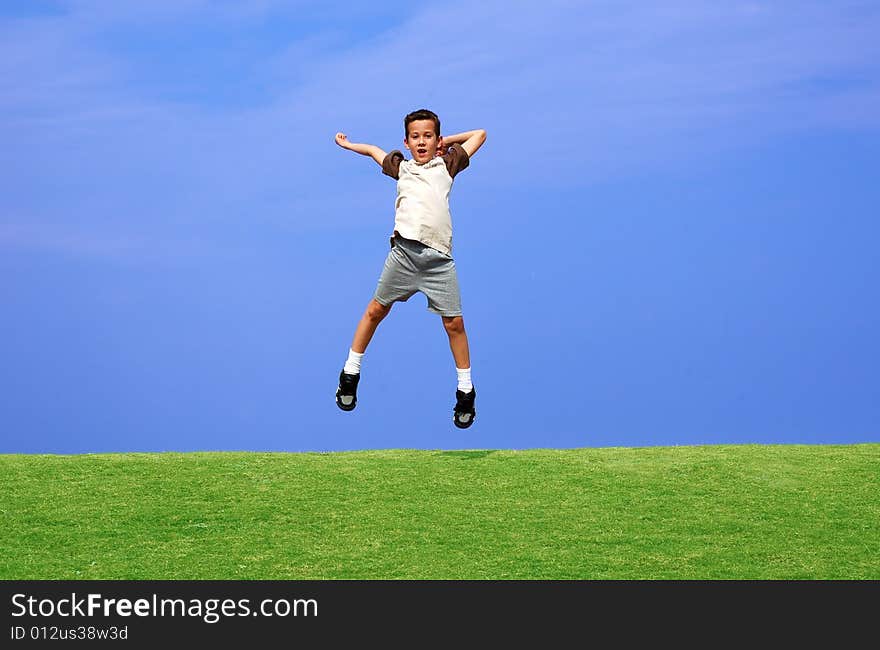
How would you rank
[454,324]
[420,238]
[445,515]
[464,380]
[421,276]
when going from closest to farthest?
[420,238]
[421,276]
[454,324]
[464,380]
[445,515]

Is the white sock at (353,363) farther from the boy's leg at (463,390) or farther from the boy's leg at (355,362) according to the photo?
the boy's leg at (463,390)

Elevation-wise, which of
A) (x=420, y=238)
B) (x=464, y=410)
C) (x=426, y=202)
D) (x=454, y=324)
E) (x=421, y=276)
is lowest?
(x=464, y=410)

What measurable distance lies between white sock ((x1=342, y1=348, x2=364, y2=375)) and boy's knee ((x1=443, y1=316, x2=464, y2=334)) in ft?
1.85

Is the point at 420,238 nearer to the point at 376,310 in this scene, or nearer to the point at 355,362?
the point at 376,310

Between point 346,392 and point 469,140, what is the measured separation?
1743 millimetres

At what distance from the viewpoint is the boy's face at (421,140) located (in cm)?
683

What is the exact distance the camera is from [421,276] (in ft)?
22.5

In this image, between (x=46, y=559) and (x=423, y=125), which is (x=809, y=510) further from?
(x=46, y=559)

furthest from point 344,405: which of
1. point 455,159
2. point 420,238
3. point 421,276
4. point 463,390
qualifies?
point 455,159

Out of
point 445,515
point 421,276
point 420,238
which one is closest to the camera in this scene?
point 420,238

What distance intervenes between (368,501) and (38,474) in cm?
306

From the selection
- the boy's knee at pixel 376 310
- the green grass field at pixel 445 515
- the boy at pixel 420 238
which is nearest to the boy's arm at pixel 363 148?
the boy at pixel 420 238

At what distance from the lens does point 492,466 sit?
32.3ft

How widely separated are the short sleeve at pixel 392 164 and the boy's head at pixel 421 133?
0.13 m
